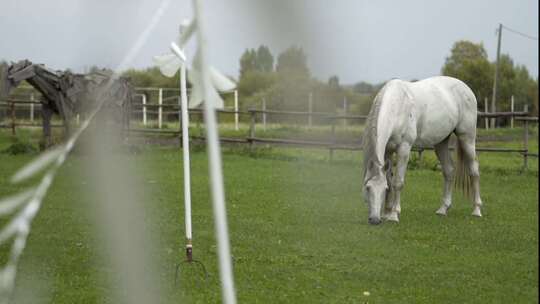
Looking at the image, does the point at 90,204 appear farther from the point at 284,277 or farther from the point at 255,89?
the point at 284,277

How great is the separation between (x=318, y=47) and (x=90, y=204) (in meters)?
0.27

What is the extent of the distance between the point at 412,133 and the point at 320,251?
Result: 65.9 inches

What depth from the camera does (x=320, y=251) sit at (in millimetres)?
4488

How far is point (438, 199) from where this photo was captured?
24.6 feet

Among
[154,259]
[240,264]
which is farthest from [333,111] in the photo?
[240,264]

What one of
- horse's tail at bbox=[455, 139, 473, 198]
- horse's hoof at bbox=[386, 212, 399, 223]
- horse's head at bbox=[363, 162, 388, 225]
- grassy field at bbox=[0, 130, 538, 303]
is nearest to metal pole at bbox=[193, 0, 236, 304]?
grassy field at bbox=[0, 130, 538, 303]

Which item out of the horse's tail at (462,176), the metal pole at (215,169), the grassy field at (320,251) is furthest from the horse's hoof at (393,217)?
the metal pole at (215,169)

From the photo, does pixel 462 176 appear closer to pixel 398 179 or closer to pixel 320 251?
pixel 398 179

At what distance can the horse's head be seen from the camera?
5.34 meters

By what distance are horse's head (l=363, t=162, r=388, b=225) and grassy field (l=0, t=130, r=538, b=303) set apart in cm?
10

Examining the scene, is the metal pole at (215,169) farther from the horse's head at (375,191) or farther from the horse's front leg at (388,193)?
the horse's front leg at (388,193)

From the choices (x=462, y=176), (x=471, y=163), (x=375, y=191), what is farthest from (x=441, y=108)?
(x=375, y=191)

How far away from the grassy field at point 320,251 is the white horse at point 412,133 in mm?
235

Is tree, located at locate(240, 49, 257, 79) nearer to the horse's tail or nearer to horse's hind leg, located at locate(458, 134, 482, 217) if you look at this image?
horse's hind leg, located at locate(458, 134, 482, 217)
